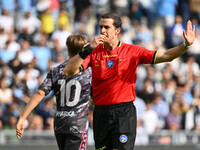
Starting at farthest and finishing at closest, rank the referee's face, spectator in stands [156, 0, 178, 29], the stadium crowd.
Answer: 1. spectator in stands [156, 0, 178, 29]
2. the stadium crowd
3. the referee's face

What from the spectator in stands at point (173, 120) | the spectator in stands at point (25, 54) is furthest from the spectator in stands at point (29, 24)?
the spectator in stands at point (173, 120)

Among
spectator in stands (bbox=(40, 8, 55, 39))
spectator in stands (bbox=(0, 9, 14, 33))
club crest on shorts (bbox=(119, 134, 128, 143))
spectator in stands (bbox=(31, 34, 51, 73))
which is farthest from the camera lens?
spectator in stands (bbox=(40, 8, 55, 39))

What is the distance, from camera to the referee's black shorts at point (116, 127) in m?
6.32

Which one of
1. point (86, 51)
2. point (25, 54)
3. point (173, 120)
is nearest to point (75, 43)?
point (86, 51)

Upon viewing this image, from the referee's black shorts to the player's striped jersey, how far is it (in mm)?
350

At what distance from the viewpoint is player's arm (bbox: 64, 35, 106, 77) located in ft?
19.5

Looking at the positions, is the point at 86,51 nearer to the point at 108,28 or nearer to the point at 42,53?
the point at 108,28

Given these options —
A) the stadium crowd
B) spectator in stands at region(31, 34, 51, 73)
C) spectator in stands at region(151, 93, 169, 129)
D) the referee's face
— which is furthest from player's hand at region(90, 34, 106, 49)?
spectator in stands at region(31, 34, 51, 73)

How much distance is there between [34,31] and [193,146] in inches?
247

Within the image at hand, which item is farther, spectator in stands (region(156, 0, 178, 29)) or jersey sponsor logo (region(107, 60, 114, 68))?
spectator in stands (region(156, 0, 178, 29))

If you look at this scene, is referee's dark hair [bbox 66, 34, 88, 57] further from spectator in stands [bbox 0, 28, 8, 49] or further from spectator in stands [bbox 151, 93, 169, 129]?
spectator in stands [bbox 0, 28, 8, 49]

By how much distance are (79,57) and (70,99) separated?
81 centimetres

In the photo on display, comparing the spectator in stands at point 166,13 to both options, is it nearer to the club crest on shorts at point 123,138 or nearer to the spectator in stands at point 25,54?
the spectator in stands at point 25,54

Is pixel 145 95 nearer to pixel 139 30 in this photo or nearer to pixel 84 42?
pixel 139 30
